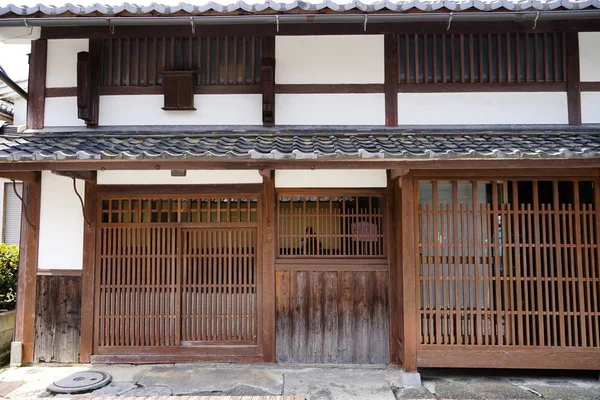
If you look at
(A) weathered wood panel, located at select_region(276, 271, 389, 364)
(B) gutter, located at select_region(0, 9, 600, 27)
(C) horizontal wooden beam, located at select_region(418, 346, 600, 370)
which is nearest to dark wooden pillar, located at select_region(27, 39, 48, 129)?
(B) gutter, located at select_region(0, 9, 600, 27)

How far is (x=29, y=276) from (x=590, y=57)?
9.35 m

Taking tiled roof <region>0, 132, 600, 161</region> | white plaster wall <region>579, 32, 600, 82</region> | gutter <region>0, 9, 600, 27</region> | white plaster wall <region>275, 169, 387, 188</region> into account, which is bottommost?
white plaster wall <region>275, 169, 387, 188</region>

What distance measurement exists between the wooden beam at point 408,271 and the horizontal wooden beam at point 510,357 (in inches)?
8.6

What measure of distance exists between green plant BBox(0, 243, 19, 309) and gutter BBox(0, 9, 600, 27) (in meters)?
4.13

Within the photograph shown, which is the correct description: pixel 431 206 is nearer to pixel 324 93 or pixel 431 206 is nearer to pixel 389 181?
pixel 389 181

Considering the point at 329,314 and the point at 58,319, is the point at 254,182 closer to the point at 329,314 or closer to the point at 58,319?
the point at 329,314

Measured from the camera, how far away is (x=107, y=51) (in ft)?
22.0

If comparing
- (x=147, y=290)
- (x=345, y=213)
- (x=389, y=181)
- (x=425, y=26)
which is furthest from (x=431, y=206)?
(x=147, y=290)


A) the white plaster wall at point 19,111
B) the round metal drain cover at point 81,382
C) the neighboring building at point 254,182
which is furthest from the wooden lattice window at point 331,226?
the white plaster wall at point 19,111

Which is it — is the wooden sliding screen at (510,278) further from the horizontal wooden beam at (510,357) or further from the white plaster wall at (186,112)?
the white plaster wall at (186,112)

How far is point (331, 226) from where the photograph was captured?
21.5ft

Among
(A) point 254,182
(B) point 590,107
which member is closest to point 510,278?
(B) point 590,107

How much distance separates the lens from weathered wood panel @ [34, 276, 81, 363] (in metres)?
6.50

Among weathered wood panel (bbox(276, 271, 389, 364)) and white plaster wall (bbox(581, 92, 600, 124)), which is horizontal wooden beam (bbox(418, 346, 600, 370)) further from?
white plaster wall (bbox(581, 92, 600, 124))
